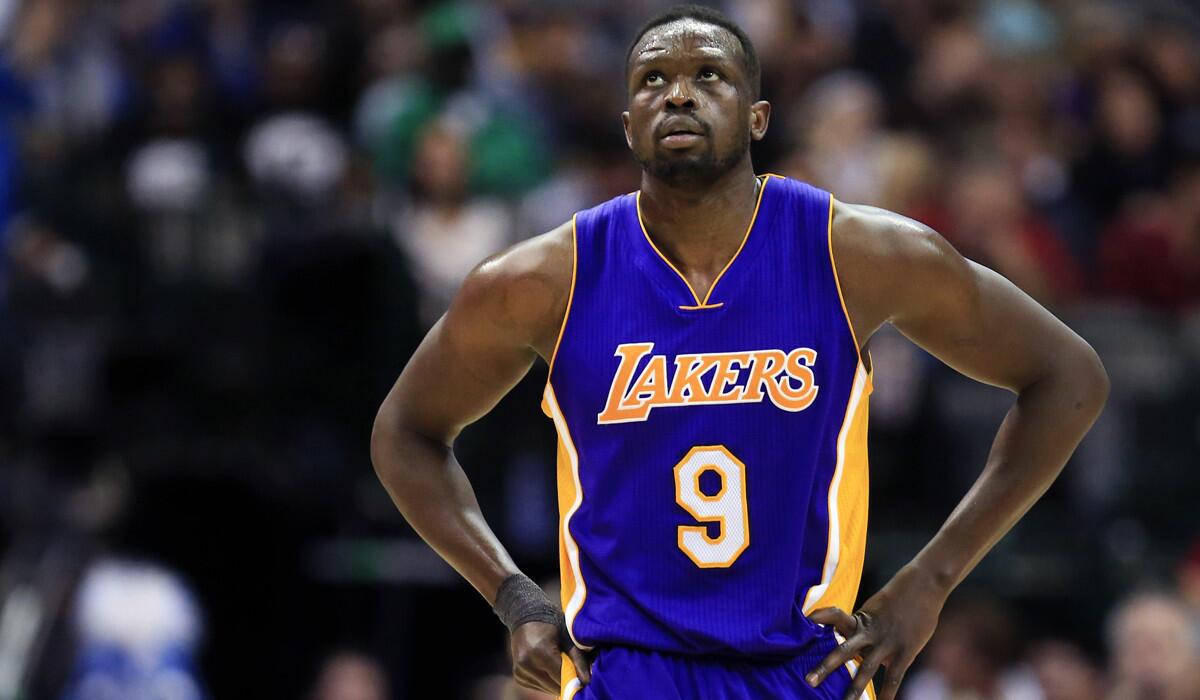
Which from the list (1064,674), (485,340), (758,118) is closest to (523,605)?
(485,340)

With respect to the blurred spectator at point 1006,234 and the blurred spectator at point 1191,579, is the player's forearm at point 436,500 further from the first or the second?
the blurred spectator at point 1006,234

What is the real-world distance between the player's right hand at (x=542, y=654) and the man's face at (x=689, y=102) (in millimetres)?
1106

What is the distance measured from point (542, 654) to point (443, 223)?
5298 millimetres

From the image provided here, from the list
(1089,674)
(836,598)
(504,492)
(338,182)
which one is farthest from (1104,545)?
(836,598)

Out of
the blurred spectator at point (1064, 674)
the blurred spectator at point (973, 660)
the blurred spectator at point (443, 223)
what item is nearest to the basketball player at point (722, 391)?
the blurred spectator at point (973, 660)

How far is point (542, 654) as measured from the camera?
4375mm

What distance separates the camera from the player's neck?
14.5 ft

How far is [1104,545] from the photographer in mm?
9078

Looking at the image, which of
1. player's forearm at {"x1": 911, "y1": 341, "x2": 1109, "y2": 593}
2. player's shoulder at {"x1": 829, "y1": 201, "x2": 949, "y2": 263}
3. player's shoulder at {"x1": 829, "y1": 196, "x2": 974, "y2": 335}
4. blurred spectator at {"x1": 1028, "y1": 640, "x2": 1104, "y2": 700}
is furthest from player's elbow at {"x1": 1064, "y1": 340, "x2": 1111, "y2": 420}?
blurred spectator at {"x1": 1028, "y1": 640, "x2": 1104, "y2": 700}

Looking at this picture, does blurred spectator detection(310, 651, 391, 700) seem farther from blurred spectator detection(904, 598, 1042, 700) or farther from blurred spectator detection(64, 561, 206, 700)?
blurred spectator detection(904, 598, 1042, 700)

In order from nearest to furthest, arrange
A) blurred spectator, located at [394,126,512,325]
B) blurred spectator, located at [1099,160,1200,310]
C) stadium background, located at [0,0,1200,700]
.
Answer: stadium background, located at [0,0,1200,700]
blurred spectator, located at [394,126,512,325]
blurred spectator, located at [1099,160,1200,310]

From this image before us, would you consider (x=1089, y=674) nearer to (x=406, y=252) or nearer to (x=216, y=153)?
(x=406, y=252)

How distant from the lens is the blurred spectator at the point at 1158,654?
307 inches

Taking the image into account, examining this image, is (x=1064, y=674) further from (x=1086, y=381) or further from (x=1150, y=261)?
(x=1086, y=381)
